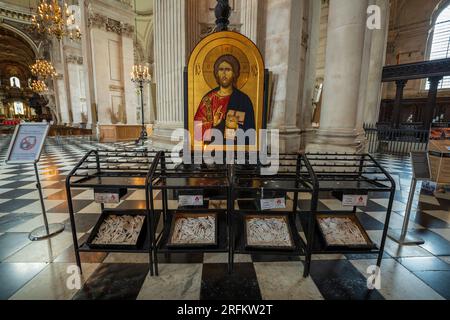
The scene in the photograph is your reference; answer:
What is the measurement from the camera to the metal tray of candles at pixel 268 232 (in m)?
1.86

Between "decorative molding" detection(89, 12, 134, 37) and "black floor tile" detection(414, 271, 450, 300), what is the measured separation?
566 inches

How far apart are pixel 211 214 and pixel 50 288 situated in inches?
55.3

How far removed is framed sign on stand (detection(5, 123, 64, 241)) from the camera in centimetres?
247

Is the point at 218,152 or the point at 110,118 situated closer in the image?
the point at 218,152

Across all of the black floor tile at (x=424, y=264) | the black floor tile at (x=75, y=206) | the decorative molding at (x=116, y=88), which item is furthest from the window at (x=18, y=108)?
the black floor tile at (x=424, y=264)

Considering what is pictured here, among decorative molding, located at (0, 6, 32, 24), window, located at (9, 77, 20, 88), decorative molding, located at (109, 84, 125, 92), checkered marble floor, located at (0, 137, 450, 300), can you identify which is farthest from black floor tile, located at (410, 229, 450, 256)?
window, located at (9, 77, 20, 88)

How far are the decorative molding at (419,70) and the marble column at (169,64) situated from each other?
16034 millimetres

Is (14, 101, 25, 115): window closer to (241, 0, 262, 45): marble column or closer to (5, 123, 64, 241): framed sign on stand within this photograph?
(5, 123, 64, 241): framed sign on stand

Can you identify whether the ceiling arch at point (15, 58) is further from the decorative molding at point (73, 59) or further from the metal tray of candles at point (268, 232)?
the metal tray of candles at point (268, 232)

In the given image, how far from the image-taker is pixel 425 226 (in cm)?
291

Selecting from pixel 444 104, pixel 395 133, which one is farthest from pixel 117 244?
pixel 444 104

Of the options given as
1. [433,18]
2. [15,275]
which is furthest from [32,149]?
[433,18]
